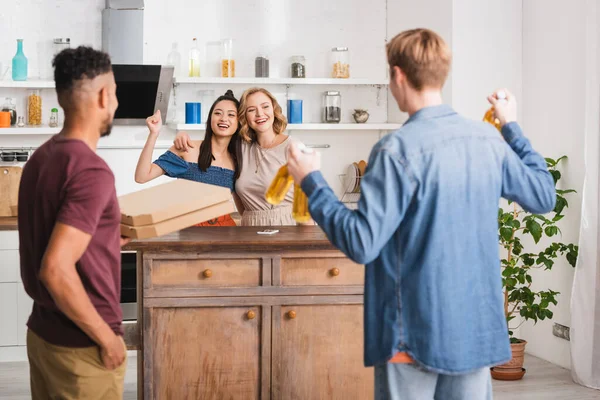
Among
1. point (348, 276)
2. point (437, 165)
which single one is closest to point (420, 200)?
point (437, 165)

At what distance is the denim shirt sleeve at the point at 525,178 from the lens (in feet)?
6.55

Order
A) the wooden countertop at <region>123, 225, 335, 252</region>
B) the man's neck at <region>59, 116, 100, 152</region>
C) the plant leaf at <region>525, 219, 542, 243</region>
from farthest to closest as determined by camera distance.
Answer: the plant leaf at <region>525, 219, 542, 243</region> → the wooden countertop at <region>123, 225, 335, 252</region> → the man's neck at <region>59, 116, 100, 152</region>

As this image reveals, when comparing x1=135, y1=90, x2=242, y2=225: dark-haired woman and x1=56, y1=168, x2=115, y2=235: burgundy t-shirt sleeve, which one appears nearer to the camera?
x1=56, y1=168, x2=115, y2=235: burgundy t-shirt sleeve

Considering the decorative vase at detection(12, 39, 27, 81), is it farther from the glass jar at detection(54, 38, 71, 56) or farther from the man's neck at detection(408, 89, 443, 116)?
the man's neck at detection(408, 89, 443, 116)

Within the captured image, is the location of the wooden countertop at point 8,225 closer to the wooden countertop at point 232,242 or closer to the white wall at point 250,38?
the white wall at point 250,38

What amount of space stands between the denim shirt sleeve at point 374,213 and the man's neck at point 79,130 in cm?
56

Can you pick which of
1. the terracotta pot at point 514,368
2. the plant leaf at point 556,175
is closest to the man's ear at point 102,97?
the terracotta pot at point 514,368

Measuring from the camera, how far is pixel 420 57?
1850 mm

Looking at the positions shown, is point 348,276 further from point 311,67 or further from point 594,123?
point 311,67

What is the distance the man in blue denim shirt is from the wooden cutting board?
12.8ft

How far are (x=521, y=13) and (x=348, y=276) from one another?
2.83m

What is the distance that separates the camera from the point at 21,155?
17.8 ft

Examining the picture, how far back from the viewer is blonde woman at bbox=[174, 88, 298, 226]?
3.81m

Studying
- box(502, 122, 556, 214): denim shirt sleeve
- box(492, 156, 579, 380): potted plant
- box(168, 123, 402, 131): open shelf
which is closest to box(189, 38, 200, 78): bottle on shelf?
box(168, 123, 402, 131): open shelf
